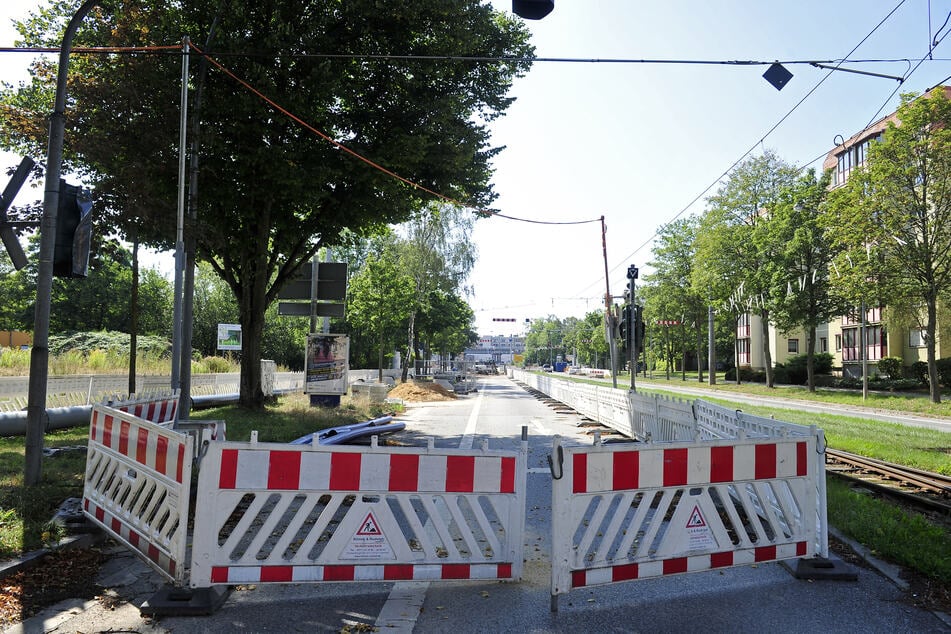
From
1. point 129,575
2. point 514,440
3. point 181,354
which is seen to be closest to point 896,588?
point 129,575

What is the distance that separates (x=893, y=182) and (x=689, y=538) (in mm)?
22678

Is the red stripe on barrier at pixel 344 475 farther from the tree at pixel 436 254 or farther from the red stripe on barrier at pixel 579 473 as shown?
the tree at pixel 436 254

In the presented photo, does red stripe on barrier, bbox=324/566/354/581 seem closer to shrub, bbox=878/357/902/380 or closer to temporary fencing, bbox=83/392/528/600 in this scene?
temporary fencing, bbox=83/392/528/600

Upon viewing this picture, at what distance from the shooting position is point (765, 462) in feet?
15.7

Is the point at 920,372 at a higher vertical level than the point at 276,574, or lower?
higher

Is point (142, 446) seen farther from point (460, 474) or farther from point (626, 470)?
point (626, 470)

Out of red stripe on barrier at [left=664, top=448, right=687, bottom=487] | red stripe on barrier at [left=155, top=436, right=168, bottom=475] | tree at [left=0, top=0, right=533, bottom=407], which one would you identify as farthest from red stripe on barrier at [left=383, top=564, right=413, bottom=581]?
tree at [left=0, top=0, right=533, bottom=407]

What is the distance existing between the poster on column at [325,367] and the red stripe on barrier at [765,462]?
1685cm

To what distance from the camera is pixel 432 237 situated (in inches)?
1736

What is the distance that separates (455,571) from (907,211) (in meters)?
23.9

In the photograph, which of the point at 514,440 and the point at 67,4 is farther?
the point at 67,4

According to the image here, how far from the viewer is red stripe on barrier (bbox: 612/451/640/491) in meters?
4.27

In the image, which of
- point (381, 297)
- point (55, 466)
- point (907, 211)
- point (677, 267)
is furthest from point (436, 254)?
point (55, 466)

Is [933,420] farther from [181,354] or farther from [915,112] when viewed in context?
[181,354]
